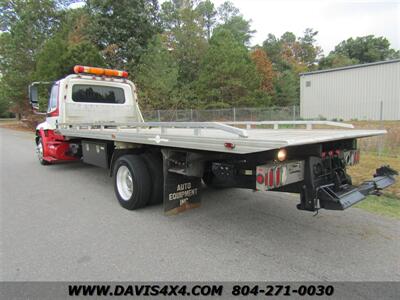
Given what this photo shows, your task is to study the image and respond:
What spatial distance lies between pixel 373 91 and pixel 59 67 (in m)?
23.1

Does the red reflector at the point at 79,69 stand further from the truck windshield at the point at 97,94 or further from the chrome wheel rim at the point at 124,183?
the chrome wheel rim at the point at 124,183

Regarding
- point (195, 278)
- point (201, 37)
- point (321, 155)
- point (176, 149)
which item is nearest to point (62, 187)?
point (176, 149)

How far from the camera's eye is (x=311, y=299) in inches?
97.7

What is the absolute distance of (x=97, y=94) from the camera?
788 centimetres

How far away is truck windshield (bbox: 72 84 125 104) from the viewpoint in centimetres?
759

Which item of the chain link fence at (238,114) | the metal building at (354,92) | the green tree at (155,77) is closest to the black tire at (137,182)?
the chain link fence at (238,114)

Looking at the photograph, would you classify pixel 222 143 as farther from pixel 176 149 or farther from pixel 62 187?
pixel 62 187

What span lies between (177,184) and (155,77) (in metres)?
21.3

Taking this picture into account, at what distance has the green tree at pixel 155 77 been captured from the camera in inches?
952

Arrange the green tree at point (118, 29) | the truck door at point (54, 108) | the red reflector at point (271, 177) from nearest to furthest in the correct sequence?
the red reflector at point (271, 177)
the truck door at point (54, 108)
the green tree at point (118, 29)

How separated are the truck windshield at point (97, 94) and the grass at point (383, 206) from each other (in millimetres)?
6492

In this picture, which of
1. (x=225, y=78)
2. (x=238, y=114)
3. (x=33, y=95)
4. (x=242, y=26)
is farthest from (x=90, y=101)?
(x=242, y=26)

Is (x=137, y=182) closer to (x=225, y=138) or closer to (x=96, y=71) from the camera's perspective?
(x=225, y=138)

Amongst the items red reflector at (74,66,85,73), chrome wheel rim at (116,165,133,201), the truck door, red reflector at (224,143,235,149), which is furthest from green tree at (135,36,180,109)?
red reflector at (224,143,235,149)
